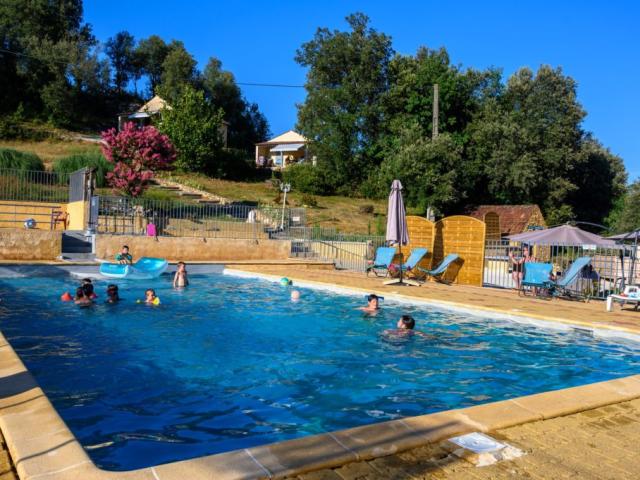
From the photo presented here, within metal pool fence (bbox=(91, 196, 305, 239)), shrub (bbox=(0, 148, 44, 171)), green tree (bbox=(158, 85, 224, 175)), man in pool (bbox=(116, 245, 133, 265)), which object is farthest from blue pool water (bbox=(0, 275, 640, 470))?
green tree (bbox=(158, 85, 224, 175))

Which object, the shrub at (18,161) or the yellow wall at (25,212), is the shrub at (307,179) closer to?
the shrub at (18,161)

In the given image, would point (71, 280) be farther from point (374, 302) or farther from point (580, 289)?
point (580, 289)

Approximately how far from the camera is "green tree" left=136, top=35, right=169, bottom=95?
6381 cm

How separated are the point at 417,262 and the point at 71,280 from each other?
34.2 ft

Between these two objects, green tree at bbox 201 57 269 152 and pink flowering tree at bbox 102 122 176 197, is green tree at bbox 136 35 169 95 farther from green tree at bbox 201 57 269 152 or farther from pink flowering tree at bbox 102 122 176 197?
pink flowering tree at bbox 102 122 176 197

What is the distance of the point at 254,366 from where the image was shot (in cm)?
782

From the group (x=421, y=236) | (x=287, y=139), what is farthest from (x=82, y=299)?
(x=287, y=139)

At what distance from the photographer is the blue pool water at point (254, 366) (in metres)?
5.41

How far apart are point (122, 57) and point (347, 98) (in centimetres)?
3407

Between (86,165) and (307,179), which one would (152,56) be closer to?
(307,179)

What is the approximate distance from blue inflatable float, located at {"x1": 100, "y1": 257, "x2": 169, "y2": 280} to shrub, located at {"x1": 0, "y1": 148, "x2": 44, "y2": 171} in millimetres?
14331

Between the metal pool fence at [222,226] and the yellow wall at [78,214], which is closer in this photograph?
the metal pool fence at [222,226]

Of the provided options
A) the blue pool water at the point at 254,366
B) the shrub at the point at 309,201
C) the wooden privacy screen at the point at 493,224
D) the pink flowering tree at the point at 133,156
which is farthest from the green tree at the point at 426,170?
the blue pool water at the point at 254,366

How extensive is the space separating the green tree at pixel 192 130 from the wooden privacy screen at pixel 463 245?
26332mm
